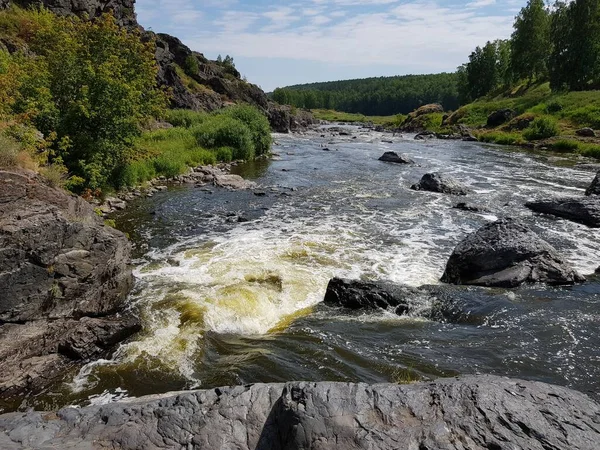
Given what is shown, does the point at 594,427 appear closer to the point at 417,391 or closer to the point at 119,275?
the point at 417,391

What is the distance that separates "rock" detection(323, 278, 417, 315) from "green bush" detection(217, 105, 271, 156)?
35040 millimetres

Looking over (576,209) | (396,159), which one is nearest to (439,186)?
(576,209)

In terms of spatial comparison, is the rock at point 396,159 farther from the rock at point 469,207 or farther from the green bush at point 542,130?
the green bush at point 542,130

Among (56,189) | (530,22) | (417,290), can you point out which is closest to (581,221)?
(417,290)

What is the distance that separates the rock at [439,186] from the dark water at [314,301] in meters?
1.31

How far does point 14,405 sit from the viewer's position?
27.1 feet

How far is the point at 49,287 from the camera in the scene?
33.0ft

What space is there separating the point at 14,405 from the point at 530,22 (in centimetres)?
11019

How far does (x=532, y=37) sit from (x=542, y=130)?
1784 inches

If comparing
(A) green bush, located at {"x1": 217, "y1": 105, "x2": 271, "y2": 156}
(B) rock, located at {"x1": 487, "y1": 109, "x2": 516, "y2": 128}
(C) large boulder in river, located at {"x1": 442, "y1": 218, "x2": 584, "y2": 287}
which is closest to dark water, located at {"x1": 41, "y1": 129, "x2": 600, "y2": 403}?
(C) large boulder in river, located at {"x1": 442, "y1": 218, "x2": 584, "y2": 287}

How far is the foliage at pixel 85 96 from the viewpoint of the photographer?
2169 centimetres

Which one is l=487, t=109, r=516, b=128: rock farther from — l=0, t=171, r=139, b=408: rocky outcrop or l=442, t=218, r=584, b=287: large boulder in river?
l=0, t=171, r=139, b=408: rocky outcrop

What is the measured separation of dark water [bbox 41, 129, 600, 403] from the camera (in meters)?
9.30

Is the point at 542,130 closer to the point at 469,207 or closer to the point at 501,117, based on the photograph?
the point at 501,117
